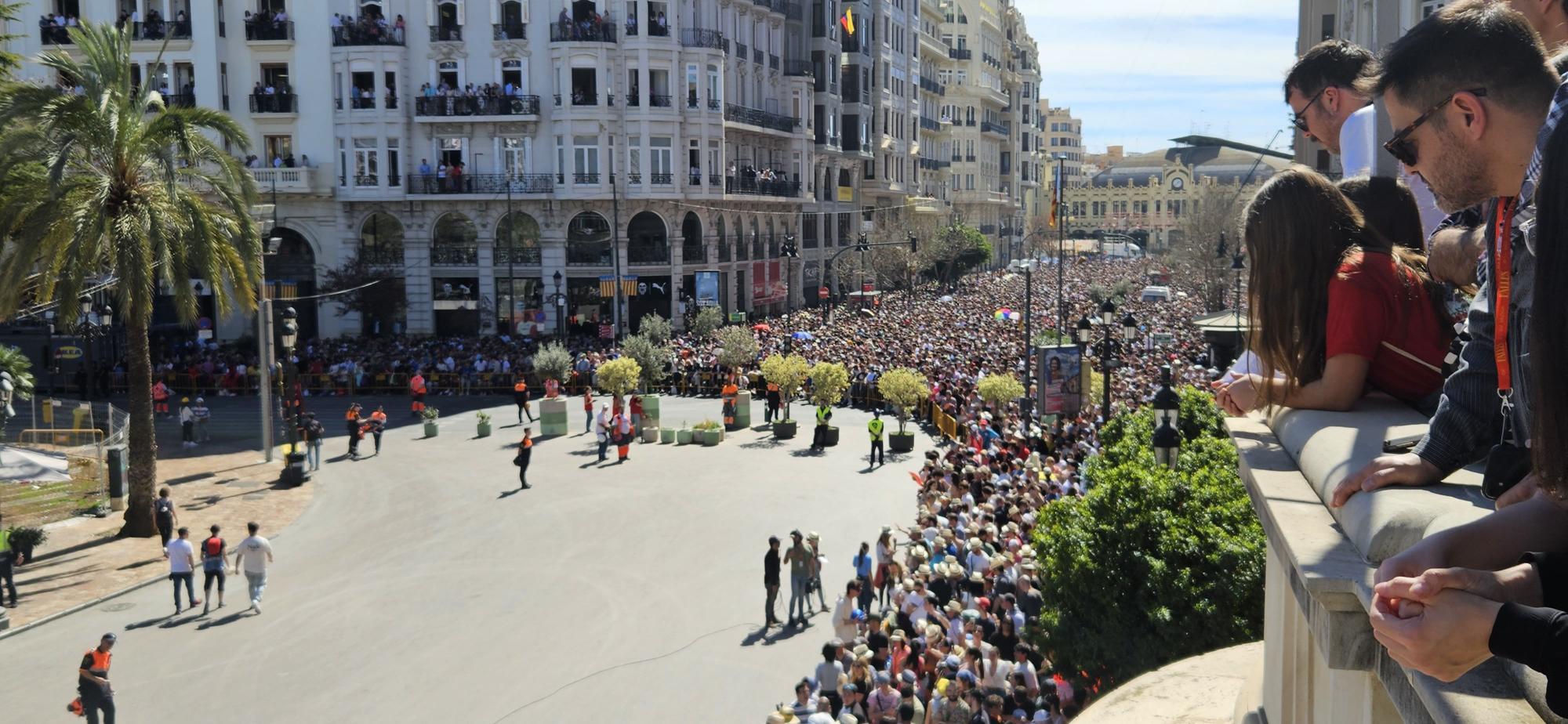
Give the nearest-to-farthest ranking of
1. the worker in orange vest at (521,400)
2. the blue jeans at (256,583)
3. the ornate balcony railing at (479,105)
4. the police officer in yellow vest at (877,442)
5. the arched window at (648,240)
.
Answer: the blue jeans at (256,583) < the police officer in yellow vest at (877,442) < the worker in orange vest at (521,400) < the ornate balcony railing at (479,105) < the arched window at (648,240)

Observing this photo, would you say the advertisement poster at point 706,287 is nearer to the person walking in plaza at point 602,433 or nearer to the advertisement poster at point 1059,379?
the person walking in plaza at point 602,433

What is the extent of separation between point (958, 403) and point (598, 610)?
51.3 ft

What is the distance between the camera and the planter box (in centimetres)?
3228

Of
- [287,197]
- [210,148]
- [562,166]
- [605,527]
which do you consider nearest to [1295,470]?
[605,527]

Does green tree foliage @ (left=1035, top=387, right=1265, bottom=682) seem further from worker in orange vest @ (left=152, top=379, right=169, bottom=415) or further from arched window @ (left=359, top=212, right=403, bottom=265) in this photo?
arched window @ (left=359, top=212, right=403, bottom=265)

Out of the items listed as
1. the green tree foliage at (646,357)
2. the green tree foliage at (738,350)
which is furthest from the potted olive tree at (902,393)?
the green tree foliage at (646,357)

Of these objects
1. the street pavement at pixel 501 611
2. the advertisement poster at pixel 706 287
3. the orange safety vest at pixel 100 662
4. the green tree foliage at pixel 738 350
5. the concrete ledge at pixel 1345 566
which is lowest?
the street pavement at pixel 501 611

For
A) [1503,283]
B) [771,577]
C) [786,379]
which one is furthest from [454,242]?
[1503,283]

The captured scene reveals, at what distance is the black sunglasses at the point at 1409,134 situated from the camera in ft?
9.07

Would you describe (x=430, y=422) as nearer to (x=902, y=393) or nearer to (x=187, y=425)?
(x=187, y=425)

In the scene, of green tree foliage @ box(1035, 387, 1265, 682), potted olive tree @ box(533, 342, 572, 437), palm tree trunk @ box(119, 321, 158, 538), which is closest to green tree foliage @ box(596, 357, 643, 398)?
potted olive tree @ box(533, 342, 572, 437)

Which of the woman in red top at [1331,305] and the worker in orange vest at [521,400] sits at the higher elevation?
the woman in red top at [1331,305]

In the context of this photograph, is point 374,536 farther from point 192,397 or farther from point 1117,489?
point 192,397

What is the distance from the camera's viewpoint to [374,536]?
2217 cm
